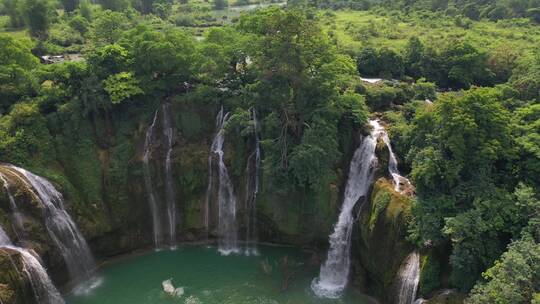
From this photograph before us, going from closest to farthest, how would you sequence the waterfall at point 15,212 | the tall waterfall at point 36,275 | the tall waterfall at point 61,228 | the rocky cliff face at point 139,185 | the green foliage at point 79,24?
the tall waterfall at point 36,275, the waterfall at point 15,212, the tall waterfall at point 61,228, the rocky cliff face at point 139,185, the green foliage at point 79,24

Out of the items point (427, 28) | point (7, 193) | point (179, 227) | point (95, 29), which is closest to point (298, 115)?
point (179, 227)

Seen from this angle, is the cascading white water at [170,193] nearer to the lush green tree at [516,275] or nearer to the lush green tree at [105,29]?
the lush green tree at [105,29]

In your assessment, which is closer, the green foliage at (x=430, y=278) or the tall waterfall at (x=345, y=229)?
the green foliage at (x=430, y=278)

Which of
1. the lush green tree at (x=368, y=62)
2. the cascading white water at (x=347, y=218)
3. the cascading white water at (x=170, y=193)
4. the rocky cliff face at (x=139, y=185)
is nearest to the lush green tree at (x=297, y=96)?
the cascading white water at (x=347, y=218)

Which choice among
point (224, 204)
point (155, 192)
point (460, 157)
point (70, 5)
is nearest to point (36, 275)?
point (155, 192)

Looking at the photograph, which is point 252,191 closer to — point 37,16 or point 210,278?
point 210,278
